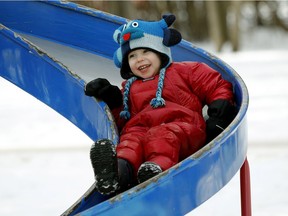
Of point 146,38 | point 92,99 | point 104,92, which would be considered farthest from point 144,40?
point 92,99

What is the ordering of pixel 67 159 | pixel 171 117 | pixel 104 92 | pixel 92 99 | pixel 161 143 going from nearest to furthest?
pixel 161 143
pixel 171 117
pixel 104 92
pixel 92 99
pixel 67 159

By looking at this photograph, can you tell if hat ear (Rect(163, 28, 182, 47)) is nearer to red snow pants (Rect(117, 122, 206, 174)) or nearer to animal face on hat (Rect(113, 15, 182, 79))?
animal face on hat (Rect(113, 15, 182, 79))

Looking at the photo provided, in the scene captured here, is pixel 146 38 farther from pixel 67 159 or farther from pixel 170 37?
pixel 67 159

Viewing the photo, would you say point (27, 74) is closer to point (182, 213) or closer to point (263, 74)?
point (182, 213)

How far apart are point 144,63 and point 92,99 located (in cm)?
32

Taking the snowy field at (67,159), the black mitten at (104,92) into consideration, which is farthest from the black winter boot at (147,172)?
the snowy field at (67,159)

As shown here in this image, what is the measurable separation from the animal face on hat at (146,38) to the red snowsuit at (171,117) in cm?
9

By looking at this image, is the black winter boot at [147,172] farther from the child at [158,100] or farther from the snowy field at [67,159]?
the snowy field at [67,159]

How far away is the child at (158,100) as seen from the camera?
7.06 ft

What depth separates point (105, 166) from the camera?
1.90m

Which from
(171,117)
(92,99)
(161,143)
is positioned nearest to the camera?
(161,143)

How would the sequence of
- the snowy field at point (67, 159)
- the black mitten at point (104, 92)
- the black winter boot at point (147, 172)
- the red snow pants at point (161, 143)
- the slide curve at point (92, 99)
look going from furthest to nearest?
1. the snowy field at point (67, 159)
2. the black mitten at point (104, 92)
3. the red snow pants at point (161, 143)
4. the black winter boot at point (147, 172)
5. the slide curve at point (92, 99)

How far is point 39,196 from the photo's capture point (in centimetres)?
377

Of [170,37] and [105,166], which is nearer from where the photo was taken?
[105,166]
